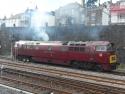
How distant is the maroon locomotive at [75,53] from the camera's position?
28516 millimetres

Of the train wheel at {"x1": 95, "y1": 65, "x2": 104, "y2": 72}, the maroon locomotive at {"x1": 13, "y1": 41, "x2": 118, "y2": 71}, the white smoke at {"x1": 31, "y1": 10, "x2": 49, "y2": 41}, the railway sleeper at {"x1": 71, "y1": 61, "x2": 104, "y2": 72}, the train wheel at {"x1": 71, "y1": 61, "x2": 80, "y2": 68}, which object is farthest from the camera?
the white smoke at {"x1": 31, "y1": 10, "x2": 49, "y2": 41}

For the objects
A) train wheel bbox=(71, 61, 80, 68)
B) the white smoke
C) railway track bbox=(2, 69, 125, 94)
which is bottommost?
railway track bbox=(2, 69, 125, 94)

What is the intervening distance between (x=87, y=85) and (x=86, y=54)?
9.28 metres

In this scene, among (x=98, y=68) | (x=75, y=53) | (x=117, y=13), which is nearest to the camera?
(x=98, y=68)

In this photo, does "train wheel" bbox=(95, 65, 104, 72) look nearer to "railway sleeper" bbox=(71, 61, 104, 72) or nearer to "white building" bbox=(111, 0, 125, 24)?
"railway sleeper" bbox=(71, 61, 104, 72)

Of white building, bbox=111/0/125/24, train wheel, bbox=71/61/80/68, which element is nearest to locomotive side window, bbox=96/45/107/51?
train wheel, bbox=71/61/80/68

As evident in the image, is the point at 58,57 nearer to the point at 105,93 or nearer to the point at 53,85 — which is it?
the point at 53,85

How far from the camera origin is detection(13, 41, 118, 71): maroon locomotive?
2852 cm

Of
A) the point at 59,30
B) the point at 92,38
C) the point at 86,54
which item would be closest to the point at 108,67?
the point at 86,54

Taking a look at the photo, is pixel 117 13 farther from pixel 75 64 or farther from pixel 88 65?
pixel 88 65

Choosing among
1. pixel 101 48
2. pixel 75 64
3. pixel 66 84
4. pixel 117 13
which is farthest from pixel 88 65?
pixel 117 13

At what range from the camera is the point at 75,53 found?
3059cm

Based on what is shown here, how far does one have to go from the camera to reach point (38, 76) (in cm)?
2423

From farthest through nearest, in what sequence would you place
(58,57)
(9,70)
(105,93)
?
(58,57) → (9,70) → (105,93)
